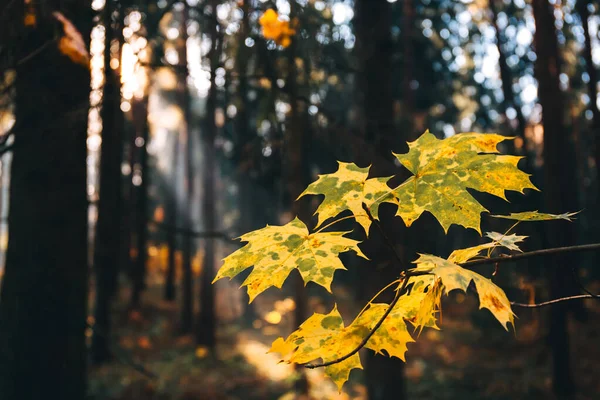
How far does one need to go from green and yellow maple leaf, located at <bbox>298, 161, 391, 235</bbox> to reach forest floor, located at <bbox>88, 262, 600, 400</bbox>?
5.51 m

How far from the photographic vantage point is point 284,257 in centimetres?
107

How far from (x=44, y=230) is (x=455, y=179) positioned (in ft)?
8.70

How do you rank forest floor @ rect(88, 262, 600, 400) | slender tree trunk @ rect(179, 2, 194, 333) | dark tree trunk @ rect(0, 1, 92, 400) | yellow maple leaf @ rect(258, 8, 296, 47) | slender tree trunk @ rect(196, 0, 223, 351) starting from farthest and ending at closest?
slender tree trunk @ rect(179, 2, 194, 333) → slender tree trunk @ rect(196, 0, 223, 351) → forest floor @ rect(88, 262, 600, 400) → yellow maple leaf @ rect(258, 8, 296, 47) → dark tree trunk @ rect(0, 1, 92, 400)

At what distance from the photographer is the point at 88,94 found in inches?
121

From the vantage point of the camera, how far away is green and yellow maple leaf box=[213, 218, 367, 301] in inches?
41.2

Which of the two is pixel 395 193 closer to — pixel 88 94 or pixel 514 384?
pixel 88 94

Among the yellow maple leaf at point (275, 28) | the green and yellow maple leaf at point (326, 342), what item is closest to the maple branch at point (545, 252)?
the green and yellow maple leaf at point (326, 342)

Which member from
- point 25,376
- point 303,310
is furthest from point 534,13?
point 25,376

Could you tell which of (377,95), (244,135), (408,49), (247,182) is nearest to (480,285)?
(377,95)

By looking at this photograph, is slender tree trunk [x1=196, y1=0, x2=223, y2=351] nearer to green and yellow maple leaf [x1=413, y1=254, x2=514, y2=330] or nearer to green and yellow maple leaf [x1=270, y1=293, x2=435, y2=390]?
green and yellow maple leaf [x1=270, y1=293, x2=435, y2=390]

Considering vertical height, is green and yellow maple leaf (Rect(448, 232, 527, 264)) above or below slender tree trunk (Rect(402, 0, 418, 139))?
below

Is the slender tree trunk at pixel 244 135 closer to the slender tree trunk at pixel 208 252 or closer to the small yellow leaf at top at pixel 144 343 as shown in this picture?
the slender tree trunk at pixel 208 252

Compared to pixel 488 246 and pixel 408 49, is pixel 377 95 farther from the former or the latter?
pixel 408 49

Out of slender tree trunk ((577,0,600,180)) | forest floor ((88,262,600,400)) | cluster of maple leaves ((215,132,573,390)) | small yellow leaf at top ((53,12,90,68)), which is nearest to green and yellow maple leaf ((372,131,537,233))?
cluster of maple leaves ((215,132,573,390))
